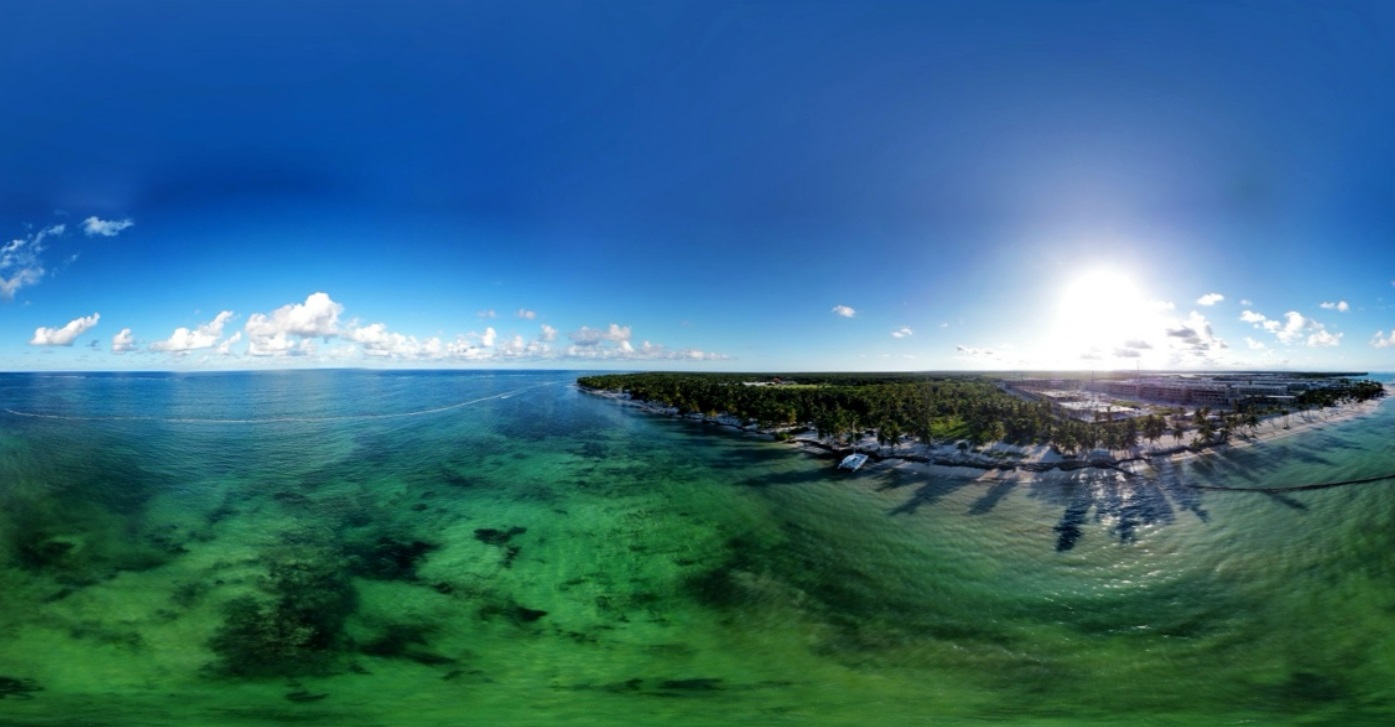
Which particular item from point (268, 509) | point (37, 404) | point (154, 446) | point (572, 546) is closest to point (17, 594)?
point (268, 509)

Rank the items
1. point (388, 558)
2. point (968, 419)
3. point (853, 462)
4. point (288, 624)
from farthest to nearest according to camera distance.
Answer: point (968, 419) → point (853, 462) → point (388, 558) → point (288, 624)

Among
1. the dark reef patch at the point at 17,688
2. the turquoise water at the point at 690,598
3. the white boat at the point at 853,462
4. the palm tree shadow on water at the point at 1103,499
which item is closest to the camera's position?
the dark reef patch at the point at 17,688

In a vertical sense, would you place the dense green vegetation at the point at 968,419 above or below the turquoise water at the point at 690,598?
above

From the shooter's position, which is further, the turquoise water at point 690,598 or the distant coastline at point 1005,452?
the distant coastline at point 1005,452

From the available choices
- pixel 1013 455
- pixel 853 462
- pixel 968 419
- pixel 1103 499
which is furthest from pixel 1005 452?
pixel 968 419

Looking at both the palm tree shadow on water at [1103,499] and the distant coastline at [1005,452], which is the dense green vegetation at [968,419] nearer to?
the distant coastline at [1005,452]

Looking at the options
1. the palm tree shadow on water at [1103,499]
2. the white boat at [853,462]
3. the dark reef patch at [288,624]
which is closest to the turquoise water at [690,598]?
the dark reef patch at [288,624]

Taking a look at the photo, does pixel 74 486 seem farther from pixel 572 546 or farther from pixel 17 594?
pixel 572 546

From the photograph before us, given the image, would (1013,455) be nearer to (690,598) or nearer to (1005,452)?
(1005,452)
